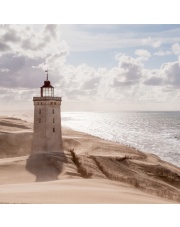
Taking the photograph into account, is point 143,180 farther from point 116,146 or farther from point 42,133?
point 116,146

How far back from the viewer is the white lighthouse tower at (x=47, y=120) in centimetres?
3061

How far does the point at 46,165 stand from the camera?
26.3 meters

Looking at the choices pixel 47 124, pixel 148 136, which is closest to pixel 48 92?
pixel 47 124

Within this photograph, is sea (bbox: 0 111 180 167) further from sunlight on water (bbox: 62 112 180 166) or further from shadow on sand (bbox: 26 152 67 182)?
shadow on sand (bbox: 26 152 67 182)

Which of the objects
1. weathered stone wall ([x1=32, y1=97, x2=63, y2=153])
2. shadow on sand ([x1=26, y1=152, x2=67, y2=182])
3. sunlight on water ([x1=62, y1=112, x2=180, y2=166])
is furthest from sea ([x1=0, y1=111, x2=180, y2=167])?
shadow on sand ([x1=26, y1=152, x2=67, y2=182])

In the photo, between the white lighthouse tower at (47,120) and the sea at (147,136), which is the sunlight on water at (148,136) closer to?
the sea at (147,136)

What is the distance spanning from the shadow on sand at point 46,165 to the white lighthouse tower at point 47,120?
2522 millimetres

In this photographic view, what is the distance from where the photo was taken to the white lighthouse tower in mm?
30609

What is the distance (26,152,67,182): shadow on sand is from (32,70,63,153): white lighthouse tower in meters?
2.52

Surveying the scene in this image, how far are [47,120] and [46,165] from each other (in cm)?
545

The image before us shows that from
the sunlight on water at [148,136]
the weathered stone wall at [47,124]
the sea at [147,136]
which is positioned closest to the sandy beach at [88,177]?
the weathered stone wall at [47,124]

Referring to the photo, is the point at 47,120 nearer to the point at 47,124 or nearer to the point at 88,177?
the point at 47,124

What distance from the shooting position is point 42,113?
3067 cm

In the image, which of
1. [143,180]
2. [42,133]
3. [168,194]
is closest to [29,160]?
[42,133]
